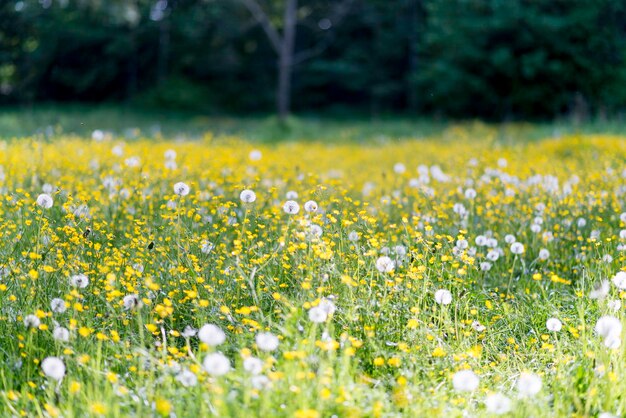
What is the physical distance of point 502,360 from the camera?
10.1 ft

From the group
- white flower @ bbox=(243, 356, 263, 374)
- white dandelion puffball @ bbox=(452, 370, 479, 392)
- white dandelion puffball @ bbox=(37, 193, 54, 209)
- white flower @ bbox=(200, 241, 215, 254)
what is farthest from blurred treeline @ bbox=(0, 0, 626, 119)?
white flower @ bbox=(243, 356, 263, 374)

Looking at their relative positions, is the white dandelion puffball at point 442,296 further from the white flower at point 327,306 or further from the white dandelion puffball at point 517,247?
the white dandelion puffball at point 517,247

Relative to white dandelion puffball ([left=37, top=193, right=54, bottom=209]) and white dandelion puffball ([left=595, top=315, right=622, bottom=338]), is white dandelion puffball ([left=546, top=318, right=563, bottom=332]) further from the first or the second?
white dandelion puffball ([left=37, top=193, right=54, bottom=209])

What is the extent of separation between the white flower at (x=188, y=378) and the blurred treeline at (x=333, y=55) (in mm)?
19535

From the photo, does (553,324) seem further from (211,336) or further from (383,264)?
(211,336)

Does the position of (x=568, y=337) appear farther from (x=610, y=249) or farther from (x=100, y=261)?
(x=100, y=261)

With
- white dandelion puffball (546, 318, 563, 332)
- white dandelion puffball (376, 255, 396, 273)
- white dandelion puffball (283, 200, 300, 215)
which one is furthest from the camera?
white dandelion puffball (283, 200, 300, 215)

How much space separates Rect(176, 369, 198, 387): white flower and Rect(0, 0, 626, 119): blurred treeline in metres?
19.5

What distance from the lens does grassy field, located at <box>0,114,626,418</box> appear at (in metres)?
2.54

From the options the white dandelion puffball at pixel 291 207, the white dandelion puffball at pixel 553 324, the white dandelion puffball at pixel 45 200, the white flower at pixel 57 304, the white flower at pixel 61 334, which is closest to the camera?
the white flower at pixel 61 334

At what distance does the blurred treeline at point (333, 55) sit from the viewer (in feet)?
68.0

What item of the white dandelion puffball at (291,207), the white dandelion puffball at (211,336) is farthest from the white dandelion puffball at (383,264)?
the white dandelion puffball at (211,336)

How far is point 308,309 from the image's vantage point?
3.24 meters

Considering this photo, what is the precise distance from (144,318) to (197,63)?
31.5 meters
